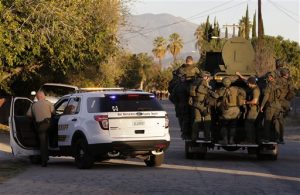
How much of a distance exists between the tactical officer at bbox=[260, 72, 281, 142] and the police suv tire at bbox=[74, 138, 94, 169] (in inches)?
188

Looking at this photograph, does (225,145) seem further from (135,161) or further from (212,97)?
(135,161)

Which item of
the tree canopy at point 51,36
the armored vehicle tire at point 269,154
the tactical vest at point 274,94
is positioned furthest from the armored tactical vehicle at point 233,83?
the tree canopy at point 51,36

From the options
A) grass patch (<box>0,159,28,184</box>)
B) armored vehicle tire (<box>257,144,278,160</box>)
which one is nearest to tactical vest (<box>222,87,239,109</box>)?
armored vehicle tire (<box>257,144,278,160</box>)

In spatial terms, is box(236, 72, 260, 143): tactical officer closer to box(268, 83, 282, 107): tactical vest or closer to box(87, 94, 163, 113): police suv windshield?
box(268, 83, 282, 107): tactical vest

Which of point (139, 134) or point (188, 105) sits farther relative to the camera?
point (188, 105)

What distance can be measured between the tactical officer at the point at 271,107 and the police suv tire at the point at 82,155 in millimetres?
4769

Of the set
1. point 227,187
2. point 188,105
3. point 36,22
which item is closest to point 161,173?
point 227,187

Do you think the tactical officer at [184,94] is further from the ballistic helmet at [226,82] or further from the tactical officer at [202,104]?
the ballistic helmet at [226,82]

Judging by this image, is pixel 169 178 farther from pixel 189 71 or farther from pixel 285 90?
pixel 285 90

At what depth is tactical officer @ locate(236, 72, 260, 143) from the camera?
17.6 metres

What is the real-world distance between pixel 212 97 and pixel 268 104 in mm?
1460

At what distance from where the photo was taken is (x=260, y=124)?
58.9 feet

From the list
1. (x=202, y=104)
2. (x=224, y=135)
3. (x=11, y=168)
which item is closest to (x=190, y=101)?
(x=202, y=104)

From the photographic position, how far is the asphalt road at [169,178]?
475 inches
